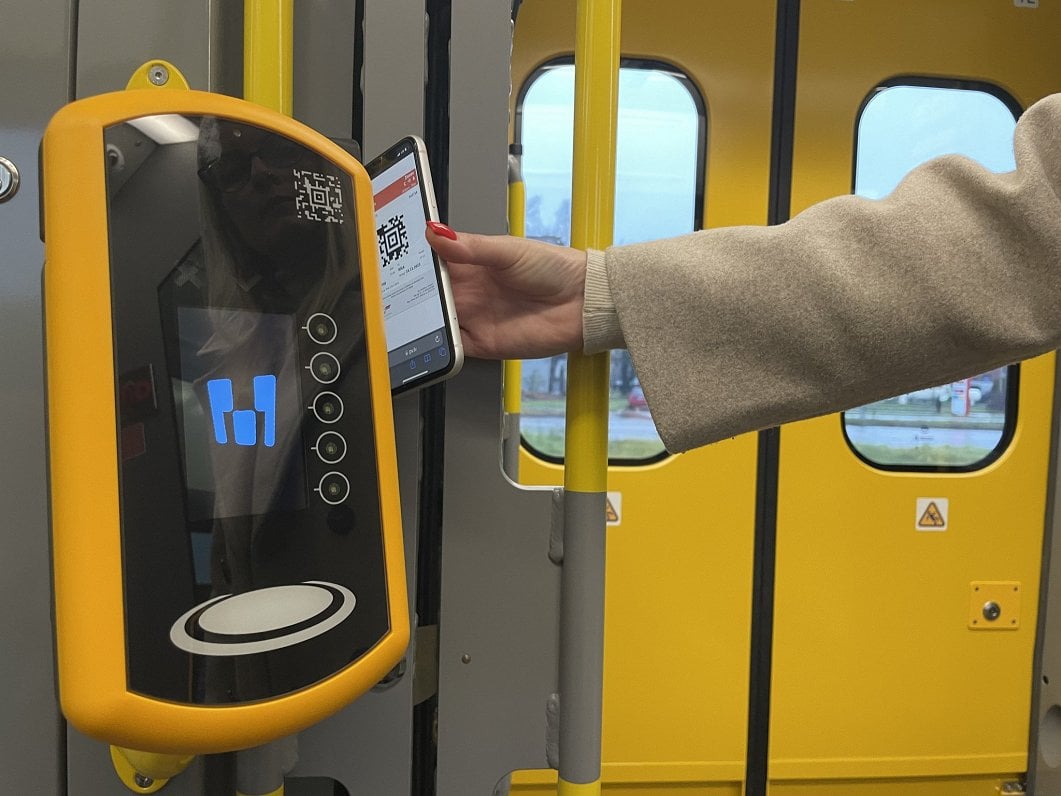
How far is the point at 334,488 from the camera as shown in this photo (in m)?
0.53

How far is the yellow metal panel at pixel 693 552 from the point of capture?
2.25 meters

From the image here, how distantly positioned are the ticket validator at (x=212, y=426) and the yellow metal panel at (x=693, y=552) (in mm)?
1717

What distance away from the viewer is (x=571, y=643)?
70cm

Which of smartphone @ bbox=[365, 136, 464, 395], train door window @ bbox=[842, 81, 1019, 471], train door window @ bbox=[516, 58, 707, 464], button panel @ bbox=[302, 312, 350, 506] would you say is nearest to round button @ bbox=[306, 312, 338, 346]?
button panel @ bbox=[302, 312, 350, 506]

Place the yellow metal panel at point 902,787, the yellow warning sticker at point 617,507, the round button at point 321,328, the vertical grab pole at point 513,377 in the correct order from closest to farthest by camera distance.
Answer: the round button at point 321,328
the vertical grab pole at point 513,377
the yellow warning sticker at point 617,507
the yellow metal panel at point 902,787

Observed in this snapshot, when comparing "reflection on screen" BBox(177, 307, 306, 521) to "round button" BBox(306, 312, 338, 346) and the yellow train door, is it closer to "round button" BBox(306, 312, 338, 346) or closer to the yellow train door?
"round button" BBox(306, 312, 338, 346)

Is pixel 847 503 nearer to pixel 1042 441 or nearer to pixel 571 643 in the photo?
pixel 1042 441

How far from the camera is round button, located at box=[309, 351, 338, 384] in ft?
1.74

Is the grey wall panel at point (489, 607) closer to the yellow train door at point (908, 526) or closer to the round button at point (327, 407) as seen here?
the round button at point (327, 407)

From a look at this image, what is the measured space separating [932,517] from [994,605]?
0.33 m

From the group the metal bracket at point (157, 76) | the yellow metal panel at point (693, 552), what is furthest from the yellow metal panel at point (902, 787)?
the metal bracket at point (157, 76)

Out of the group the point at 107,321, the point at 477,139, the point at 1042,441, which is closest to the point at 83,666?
the point at 107,321

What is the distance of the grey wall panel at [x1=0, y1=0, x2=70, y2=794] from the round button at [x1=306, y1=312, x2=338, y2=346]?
0.28 meters

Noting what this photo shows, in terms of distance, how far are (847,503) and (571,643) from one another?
1.85 metres
